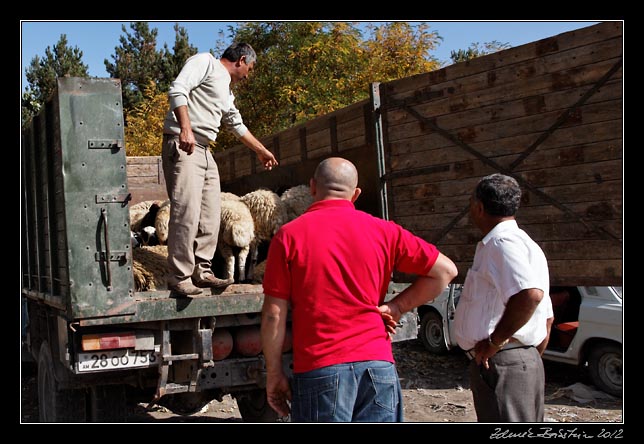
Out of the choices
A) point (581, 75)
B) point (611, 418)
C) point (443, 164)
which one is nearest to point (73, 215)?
point (443, 164)

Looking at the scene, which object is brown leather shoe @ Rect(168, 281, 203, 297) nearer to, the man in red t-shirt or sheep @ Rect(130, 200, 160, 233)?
the man in red t-shirt

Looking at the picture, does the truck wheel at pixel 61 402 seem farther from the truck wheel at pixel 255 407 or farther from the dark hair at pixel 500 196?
the dark hair at pixel 500 196

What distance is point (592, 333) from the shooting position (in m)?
8.42

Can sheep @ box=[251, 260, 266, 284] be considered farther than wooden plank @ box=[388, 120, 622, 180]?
Yes

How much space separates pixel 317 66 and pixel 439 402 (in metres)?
10.4

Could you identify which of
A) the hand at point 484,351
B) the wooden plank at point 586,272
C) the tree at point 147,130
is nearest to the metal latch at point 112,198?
the hand at point 484,351

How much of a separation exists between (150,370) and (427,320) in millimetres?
7144

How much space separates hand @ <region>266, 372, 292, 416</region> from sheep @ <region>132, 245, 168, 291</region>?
7.47 ft

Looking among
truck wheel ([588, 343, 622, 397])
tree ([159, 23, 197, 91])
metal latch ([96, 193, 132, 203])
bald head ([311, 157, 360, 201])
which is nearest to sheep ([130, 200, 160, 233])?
metal latch ([96, 193, 132, 203])

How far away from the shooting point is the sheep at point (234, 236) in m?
6.11

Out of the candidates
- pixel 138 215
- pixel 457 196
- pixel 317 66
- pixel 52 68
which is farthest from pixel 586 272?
pixel 52 68

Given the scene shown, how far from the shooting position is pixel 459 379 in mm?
9633

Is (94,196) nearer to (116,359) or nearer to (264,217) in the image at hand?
(116,359)

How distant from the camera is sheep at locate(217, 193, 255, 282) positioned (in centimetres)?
611
